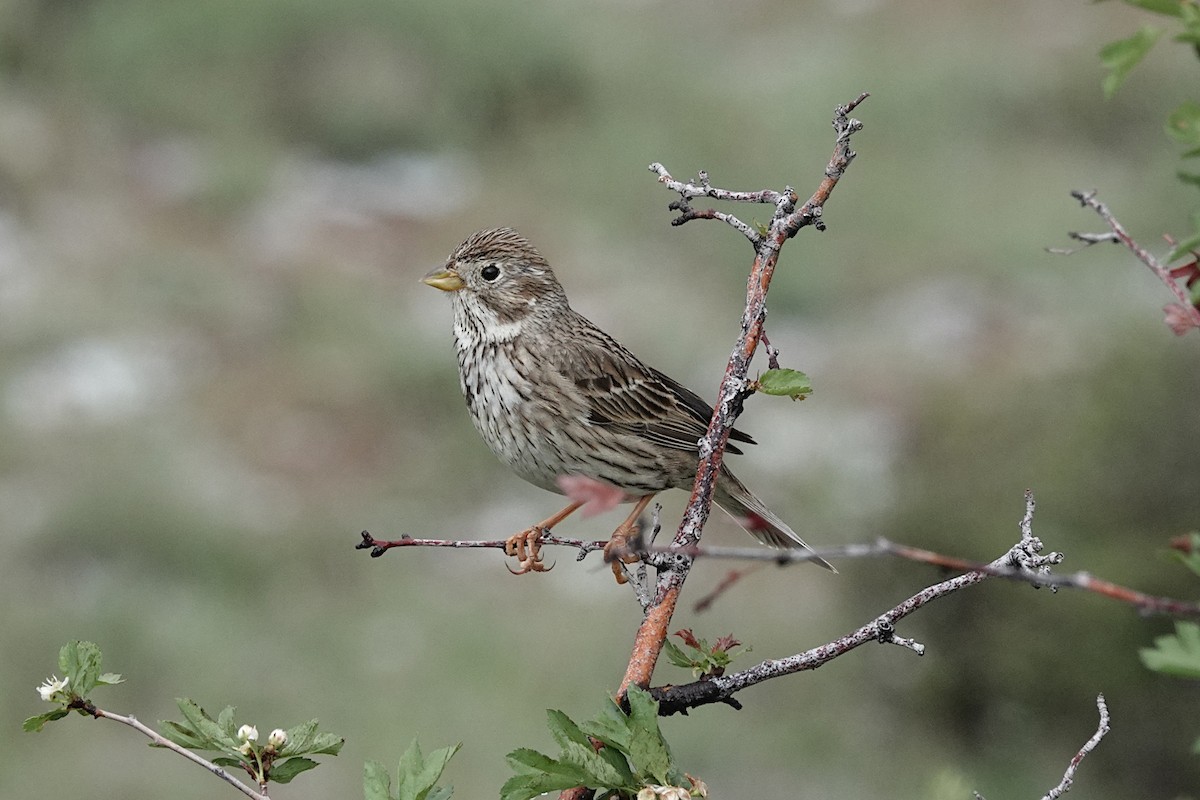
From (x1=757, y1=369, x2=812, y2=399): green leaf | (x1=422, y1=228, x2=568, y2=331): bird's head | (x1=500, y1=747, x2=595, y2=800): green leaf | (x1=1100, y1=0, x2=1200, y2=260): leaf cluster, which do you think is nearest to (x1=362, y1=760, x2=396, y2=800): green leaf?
(x1=500, y1=747, x2=595, y2=800): green leaf

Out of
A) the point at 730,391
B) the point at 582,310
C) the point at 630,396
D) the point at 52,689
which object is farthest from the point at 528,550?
the point at 582,310

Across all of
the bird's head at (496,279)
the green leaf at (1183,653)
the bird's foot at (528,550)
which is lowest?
the green leaf at (1183,653)

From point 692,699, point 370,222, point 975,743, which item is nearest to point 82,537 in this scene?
point 370,222

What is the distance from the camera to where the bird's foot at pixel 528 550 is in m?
4.17

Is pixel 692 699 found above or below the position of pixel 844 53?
below

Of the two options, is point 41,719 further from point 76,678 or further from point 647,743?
point 647,743

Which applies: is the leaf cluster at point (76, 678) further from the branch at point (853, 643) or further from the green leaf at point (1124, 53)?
the green leaf at point (1124, 53)

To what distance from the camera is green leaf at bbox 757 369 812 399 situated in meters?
2.59

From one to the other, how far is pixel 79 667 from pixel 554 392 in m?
2.92

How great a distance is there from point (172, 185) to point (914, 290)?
414 inches

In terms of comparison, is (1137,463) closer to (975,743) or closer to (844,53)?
(975,743)

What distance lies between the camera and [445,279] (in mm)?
5422

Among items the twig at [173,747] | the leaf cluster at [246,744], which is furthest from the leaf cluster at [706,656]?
the twig at [173,747]

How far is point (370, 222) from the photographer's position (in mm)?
21969
